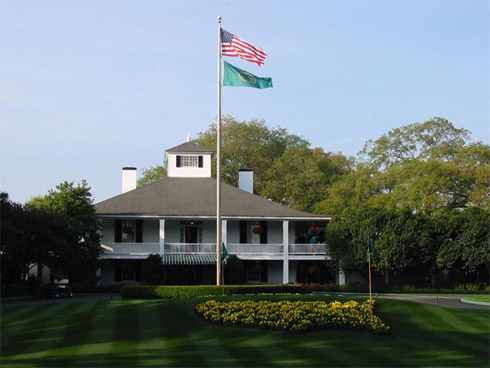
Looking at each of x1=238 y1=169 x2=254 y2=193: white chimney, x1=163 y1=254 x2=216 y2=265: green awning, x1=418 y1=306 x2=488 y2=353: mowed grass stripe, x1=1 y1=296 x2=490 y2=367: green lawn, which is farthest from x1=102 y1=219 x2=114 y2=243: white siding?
x1=418 y1=306 x2=488 y2=353: mowed grass stripe

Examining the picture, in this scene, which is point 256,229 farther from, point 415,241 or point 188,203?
point 415,241

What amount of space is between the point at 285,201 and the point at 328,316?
50828mm

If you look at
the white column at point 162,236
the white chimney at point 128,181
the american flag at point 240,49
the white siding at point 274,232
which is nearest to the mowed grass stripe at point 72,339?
the american flag at point 240,49

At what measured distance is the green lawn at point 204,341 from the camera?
17.2m

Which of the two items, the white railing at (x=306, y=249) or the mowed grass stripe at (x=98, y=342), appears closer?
the mowed grass stripe at (x=98, y=342)

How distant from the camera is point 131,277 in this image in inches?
1919

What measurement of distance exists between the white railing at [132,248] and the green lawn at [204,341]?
23.1 m

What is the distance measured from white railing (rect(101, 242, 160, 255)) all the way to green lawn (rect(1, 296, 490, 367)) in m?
23.1

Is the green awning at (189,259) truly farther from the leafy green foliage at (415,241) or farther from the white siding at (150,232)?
the leafy green foliage at (415,241)

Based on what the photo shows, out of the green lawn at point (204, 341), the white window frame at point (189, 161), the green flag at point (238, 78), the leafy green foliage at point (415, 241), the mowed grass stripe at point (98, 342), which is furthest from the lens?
the white window frame at point (189, 161)

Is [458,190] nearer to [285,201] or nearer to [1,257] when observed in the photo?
[285,201]

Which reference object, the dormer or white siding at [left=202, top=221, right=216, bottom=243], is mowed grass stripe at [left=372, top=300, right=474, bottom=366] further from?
the dormer

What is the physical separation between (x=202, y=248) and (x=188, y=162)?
28.8 ft

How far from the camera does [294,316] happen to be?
2039cm
